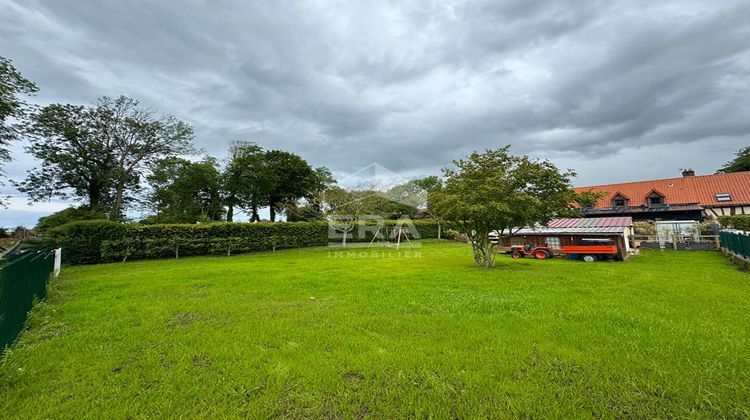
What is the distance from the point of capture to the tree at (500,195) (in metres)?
11.4

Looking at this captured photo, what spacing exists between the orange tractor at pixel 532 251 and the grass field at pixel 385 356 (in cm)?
1022

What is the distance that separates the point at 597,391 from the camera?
8.75 ft

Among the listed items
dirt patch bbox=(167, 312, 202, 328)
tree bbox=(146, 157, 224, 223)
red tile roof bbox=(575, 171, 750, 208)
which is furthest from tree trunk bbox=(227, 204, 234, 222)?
red tile roof bbox=(575, 171, 750, 208)

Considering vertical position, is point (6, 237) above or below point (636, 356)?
above

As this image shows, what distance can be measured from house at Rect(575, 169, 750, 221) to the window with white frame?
498 inches

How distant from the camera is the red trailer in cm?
1434

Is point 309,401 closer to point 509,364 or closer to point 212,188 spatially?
point 509,364

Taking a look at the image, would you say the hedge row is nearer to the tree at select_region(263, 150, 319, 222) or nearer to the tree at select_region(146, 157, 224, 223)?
the tree at select_region(146, 157, 224, 223)

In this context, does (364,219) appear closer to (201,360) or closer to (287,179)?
(287,179)

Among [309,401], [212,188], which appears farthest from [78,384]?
[212,188]

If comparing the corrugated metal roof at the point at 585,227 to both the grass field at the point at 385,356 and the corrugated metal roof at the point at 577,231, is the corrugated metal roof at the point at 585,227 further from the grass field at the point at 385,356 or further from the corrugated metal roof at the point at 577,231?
the grass field at the point at 385,356

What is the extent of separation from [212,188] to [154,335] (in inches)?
1231

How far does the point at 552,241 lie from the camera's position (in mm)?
17281

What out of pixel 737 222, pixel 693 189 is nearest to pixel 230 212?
pixel 737 222
